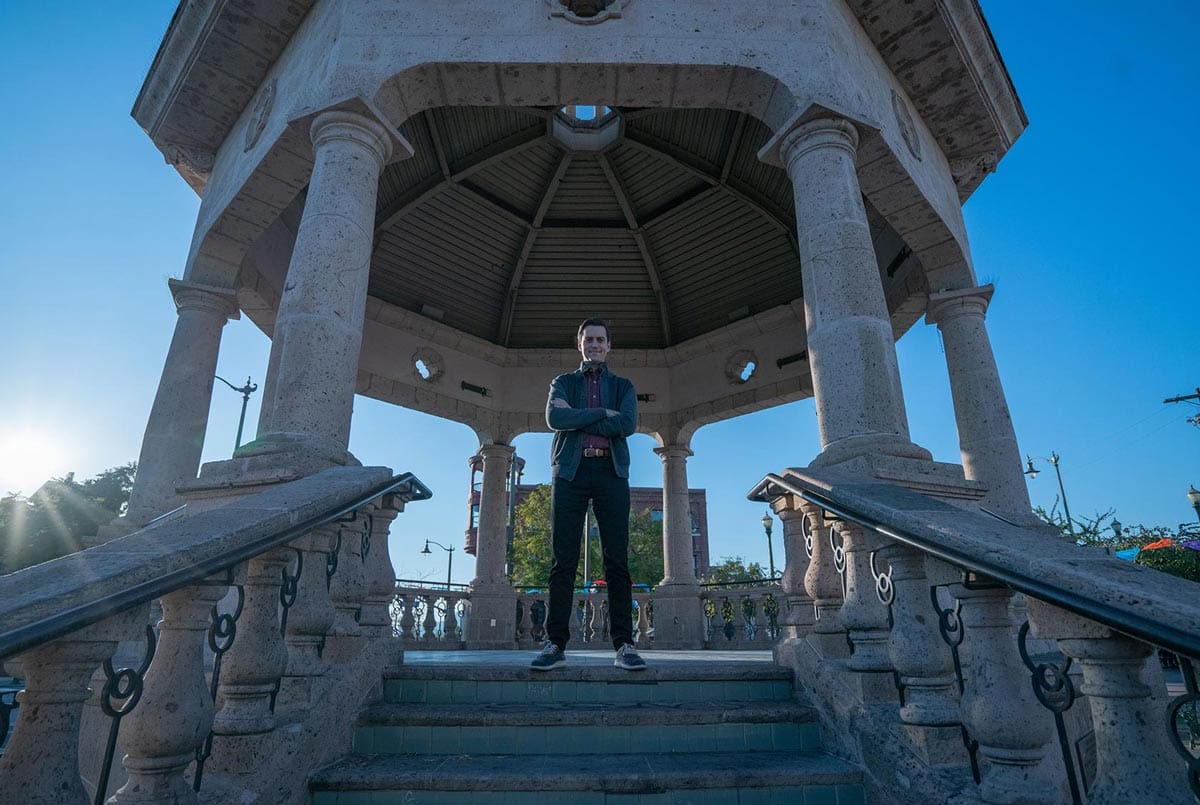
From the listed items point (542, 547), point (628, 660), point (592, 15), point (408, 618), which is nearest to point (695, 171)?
point (592, 15)

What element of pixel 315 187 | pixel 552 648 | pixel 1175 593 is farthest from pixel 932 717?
pixel 315 187

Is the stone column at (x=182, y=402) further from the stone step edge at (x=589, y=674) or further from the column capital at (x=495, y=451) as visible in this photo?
the column capital at (x=495, y=451)

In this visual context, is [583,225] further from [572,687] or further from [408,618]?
[572,687]

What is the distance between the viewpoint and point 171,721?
6.59 ft

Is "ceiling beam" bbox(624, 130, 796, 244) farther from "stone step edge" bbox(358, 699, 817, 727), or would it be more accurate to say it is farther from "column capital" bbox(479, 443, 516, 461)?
"stone step edge" bbox(358, 699, 817, 727)

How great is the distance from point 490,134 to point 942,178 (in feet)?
21.7

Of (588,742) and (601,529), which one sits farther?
(601,529)

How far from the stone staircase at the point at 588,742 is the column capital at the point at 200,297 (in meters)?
5.53

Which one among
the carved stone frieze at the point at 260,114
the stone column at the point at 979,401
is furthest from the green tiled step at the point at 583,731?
the carved stone frieze at the point at 260,114

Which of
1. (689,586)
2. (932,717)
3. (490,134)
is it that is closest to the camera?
(932,717)

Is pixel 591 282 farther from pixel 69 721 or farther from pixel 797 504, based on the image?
pixel 69 721

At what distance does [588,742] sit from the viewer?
3.26m

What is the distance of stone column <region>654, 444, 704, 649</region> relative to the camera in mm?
10891

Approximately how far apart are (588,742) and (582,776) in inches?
21.9
